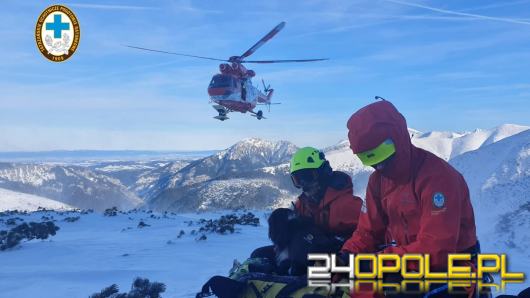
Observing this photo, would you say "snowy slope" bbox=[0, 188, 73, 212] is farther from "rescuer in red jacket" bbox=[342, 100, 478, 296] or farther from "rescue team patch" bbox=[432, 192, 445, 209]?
"rescue team patch" bbox=[432, 192, 445, 209]

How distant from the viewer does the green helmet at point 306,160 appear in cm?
623

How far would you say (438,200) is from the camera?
12.9 feet

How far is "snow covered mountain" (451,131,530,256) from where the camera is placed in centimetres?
2136

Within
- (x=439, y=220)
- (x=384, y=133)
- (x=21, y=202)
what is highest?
(x=384, y=133)

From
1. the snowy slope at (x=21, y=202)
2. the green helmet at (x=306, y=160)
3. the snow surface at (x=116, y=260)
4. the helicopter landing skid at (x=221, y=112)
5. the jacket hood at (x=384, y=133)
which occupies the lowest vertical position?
the snowy slope at (x=21, y=202)

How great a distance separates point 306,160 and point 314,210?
2.59 ft

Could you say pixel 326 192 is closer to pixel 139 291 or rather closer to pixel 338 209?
pixel 338 209

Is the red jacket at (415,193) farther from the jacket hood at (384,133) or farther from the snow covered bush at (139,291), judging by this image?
the snow covered bush at (139,291)

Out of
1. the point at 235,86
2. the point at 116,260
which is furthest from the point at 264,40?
the point at 116,260

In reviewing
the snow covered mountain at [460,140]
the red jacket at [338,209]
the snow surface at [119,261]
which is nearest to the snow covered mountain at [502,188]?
the snow surface at [119,261]

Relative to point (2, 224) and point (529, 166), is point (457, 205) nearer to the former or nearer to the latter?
point (2, 224)

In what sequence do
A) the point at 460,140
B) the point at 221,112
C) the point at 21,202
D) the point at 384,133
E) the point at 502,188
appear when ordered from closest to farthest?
the point at 384,133
the point at 502,188
the point at 221,112
the point at 460,140
the point at 21,202

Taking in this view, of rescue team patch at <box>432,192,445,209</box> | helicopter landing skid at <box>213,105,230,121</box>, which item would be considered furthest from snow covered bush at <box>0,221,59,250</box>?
helicopter landing skid at <box>213,105,230,121</box>

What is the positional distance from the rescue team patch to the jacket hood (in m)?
0.40
